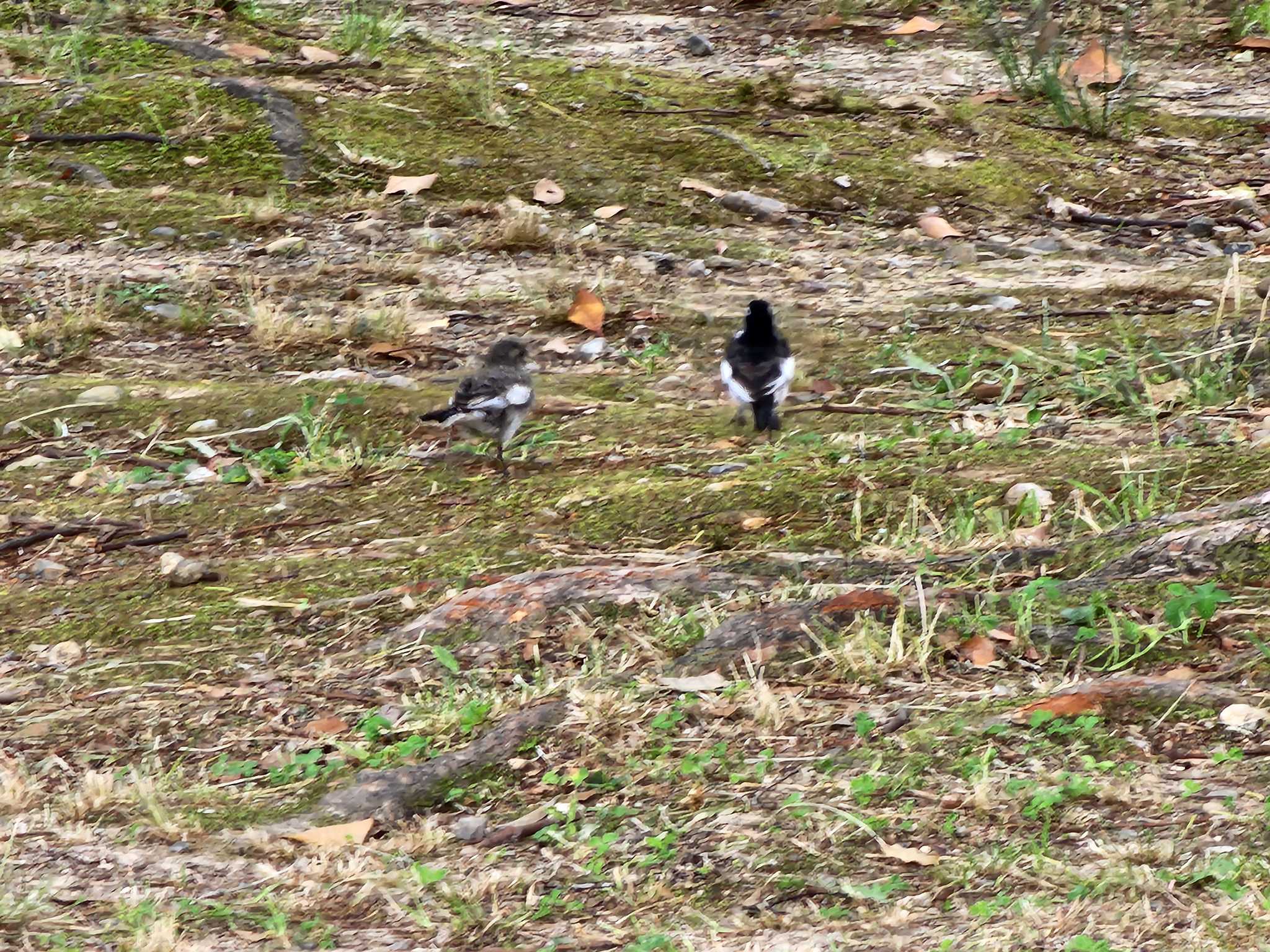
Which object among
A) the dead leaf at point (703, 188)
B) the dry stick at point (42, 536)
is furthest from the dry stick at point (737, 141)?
the dry stick at point (42, 536)

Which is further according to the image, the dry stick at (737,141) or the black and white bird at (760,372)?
the dry stick at (737,141)

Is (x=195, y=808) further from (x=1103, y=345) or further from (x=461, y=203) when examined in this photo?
(x=461, y=203)

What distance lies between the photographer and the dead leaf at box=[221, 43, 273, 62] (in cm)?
1062

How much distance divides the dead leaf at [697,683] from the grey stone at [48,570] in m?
2.42

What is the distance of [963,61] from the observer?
467 inches

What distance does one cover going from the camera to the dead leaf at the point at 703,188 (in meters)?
9.60

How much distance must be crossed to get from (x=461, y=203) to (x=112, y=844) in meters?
5.75

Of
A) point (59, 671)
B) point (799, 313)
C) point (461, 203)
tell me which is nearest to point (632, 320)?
point (799, 313)

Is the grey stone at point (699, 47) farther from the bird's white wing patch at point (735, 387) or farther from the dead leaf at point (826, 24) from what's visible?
the bird's white wing patch at point (735, 387)

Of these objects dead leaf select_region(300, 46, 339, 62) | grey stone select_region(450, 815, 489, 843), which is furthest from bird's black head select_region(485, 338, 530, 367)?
dead leaf select_region(300, 46, 339, 62)

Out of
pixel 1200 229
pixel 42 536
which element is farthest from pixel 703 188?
pixel 42 536

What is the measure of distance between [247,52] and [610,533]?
617cm

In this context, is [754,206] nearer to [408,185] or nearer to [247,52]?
[408,185]

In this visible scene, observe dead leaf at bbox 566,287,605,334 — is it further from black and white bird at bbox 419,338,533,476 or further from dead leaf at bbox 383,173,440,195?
dead leaf at bbox 383,173,440,195
